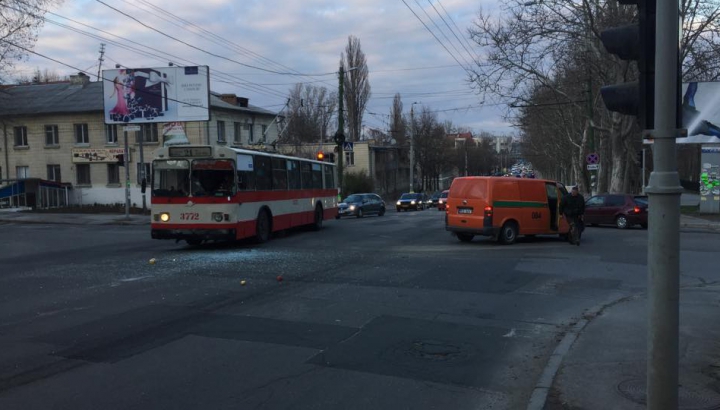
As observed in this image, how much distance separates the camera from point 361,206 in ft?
122

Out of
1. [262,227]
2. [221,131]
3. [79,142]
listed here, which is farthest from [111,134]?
[262,227]

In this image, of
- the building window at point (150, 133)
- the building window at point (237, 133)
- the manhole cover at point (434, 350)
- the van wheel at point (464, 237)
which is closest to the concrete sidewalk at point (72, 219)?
the building window at point (150, 133)

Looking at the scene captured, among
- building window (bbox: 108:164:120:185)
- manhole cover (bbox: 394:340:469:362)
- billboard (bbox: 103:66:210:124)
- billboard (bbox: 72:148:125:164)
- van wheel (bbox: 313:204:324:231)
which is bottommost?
manhole cover (bbox: 394:340:469:362)

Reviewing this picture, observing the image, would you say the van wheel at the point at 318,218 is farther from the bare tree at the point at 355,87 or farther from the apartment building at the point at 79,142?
the bare tree at the point at 355,87

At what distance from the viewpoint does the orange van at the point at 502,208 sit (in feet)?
56.6

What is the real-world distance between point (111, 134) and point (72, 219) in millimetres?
12731

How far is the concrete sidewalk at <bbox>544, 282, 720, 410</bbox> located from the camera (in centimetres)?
516

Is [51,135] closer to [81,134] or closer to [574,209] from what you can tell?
[81,134]

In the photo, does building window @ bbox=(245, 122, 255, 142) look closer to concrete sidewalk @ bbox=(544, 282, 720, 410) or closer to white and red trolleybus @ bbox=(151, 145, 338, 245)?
white and red trolleybus @ bbox=(151, 145, 338, 245)

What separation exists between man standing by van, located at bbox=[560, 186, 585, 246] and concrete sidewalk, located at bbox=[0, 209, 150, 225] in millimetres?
20770

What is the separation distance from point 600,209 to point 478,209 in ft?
34.8

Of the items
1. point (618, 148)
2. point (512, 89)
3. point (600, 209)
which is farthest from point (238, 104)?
point (600, 209)

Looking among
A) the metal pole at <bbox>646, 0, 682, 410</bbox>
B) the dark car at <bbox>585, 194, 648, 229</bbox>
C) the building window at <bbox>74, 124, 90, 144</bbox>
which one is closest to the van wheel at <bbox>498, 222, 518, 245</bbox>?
the dark car at <bbox>585, 194, 648, 229</bbox>

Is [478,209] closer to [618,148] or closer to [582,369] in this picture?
[582,369]
